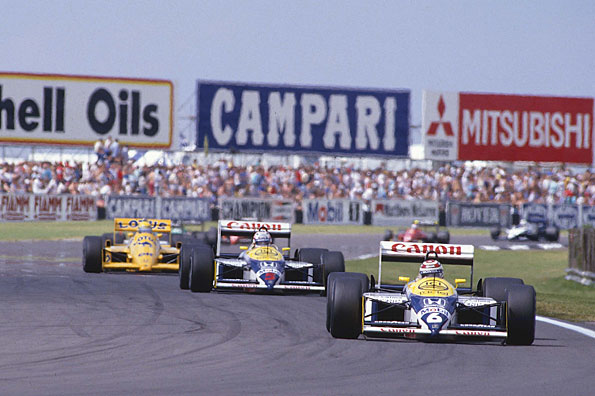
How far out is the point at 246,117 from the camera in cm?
4991

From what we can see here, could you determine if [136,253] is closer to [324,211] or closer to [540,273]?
[540,273]

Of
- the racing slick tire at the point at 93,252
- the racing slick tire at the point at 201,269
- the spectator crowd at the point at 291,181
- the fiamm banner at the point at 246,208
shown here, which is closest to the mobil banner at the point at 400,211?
the spectator crowd at the point at 291,181

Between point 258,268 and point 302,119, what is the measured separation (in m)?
33.8

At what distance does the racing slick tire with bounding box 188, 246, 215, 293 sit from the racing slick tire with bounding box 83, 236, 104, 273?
13.8ft

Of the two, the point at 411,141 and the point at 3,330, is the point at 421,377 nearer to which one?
the point at 3,330

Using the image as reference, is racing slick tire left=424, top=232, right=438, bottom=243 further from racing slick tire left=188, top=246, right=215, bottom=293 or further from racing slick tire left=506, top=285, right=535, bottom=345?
racing slick tire left=506, top=285, right=535, bottom=345

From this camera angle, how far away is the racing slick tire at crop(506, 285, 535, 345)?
1141 centimetres

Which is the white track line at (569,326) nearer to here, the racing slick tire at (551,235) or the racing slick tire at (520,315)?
the racing slick tire at (520,315)

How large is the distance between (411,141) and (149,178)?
14333mm

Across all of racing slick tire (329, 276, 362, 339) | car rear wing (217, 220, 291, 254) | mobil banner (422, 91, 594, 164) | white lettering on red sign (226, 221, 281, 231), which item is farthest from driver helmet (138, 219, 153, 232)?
mobil banner (422, 91, 594, 164)

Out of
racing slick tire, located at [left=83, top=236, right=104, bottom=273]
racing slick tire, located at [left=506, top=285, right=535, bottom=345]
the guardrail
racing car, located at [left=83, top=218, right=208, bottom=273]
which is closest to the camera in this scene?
racing slick tire, located at [left=506, top=285, right=535, bottom=345]

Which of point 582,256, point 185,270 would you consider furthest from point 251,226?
point 582,256

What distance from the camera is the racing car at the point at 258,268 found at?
17.0 metres

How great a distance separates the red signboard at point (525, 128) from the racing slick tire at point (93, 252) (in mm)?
33614
